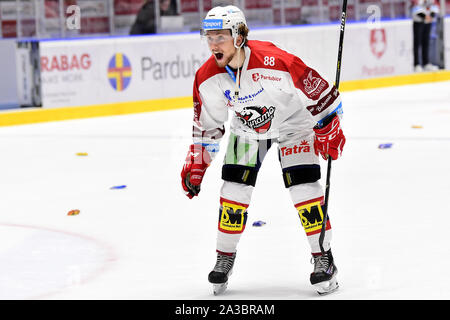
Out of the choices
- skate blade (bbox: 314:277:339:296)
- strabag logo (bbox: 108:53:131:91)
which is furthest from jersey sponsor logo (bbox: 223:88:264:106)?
strabag logo (bbox: 108:53:131:91)

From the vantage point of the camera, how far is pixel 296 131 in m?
4.55

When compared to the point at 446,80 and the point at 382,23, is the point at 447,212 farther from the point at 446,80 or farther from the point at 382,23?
the point at 446,80

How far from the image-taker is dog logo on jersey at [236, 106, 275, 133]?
4.47 meters

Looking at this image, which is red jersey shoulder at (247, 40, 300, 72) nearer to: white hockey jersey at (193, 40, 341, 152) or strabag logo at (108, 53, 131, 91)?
white hockey jersey at (193, 40, 341, 152)

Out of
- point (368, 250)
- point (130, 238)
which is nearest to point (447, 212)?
point (368, 250)

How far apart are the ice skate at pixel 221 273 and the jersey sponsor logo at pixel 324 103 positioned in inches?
28.8

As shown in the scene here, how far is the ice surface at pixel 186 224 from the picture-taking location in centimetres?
476

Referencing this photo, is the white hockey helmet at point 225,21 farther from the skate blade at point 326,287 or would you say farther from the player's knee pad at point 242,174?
the skate blade at point 326,287

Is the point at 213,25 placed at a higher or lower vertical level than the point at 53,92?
higher

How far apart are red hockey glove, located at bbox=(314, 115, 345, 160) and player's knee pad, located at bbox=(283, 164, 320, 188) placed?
8 centimetres

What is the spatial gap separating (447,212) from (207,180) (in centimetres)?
216

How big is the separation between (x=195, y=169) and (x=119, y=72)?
27.1ft

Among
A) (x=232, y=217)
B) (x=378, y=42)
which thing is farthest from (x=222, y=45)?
(x=378, y=42)

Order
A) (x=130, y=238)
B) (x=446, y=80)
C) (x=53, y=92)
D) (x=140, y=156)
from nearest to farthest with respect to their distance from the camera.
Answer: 1. (x=130, y=238)
2. (x=140, y=156)
3. (x=53, y=92)
4. (x=446, y=80)
